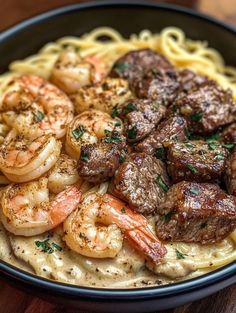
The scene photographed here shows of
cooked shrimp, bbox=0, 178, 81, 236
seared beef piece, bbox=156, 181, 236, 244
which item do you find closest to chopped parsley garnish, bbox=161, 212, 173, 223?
seared beef piece, bbox=156, 181, 236, 244

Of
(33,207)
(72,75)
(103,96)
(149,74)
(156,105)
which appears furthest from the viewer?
(72,75)

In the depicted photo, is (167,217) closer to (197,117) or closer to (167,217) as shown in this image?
(167,217)

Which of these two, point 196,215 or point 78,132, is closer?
point 196,215

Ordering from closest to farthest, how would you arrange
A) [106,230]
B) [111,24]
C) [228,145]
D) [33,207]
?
1. [106,230]
2. [33,207]
3. [228,145]
4. [111,24]

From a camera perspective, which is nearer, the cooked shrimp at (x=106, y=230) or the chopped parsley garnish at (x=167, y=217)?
the cooked shrimp at (x=106, y=230)

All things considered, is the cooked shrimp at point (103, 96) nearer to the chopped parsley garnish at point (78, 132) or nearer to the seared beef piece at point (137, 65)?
the seared beef piece at point (137, 65)

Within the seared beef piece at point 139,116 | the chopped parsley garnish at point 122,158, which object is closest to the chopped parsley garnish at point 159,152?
the seared beef piece at point 139,116

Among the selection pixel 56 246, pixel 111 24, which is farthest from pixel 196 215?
pixel 111 24
